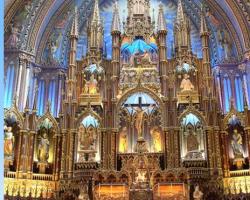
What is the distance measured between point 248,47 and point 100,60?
9.49 m

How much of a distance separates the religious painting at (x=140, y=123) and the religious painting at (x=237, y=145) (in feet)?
13.2

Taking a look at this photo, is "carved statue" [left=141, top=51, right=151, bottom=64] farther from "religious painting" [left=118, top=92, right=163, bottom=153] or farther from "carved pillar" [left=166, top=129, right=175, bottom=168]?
"carved pillar" [left=166, top=129, right=175, bottom=168]

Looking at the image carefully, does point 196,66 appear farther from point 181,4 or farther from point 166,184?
point 166,184

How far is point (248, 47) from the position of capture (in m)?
21.7

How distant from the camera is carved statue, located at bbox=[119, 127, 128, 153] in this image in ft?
65.9

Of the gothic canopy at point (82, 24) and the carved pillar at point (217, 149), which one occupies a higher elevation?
the gothic canopy at point (82, 24)

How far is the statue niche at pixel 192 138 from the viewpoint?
1909 cm

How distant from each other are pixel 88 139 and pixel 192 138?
5970 mm

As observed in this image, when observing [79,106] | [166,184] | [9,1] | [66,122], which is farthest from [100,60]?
[166,184]

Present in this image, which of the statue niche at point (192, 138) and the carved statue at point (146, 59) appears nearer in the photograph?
the statue niche at point (192, 138)

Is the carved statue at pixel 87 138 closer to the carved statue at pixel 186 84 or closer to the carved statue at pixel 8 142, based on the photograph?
the carved statue at pixel 8 142

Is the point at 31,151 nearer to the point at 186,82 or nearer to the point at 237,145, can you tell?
the point at 186,82

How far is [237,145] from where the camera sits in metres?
19.2

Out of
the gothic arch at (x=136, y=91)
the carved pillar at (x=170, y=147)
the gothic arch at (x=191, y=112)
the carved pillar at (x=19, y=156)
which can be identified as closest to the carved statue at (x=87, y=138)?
the gothic arch at (x=136, y=91)
